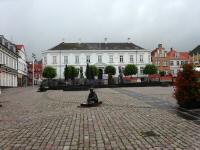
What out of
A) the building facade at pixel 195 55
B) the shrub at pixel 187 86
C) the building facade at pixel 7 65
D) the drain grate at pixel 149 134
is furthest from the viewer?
the building facade at pixel 195 55

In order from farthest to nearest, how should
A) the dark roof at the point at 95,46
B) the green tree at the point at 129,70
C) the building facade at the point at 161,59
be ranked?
the building facade at the point at 161,59
the dark roof at the point at 95,46
the green tree at the point at 129,70

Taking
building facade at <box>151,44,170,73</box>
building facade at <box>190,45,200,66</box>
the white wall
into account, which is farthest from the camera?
building facade at <box>151,44,170,73</box>

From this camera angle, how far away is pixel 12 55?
212 feet

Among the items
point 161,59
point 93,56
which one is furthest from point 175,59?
point 93,56

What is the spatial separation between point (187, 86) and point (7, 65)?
166 feet

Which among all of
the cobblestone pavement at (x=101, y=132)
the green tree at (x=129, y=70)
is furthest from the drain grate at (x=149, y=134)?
the green tree at (x=129, y=70)

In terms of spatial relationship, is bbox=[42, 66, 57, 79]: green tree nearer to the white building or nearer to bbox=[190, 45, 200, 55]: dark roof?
the white building

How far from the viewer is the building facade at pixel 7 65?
53.9 meters

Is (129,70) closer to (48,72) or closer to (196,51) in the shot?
(48,72)

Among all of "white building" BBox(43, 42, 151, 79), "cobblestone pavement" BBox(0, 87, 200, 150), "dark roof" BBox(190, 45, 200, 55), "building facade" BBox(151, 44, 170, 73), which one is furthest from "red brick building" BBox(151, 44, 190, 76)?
"cobblestone pavement" BBox(0, 87, 200, 150)

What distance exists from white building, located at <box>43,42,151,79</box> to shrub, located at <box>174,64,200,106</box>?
69479mm

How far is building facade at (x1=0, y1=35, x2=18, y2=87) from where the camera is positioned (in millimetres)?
53869

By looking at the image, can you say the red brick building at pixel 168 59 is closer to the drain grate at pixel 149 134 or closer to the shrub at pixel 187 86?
the shrub at pixel 187 86

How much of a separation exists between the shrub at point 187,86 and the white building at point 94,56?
228 feet
